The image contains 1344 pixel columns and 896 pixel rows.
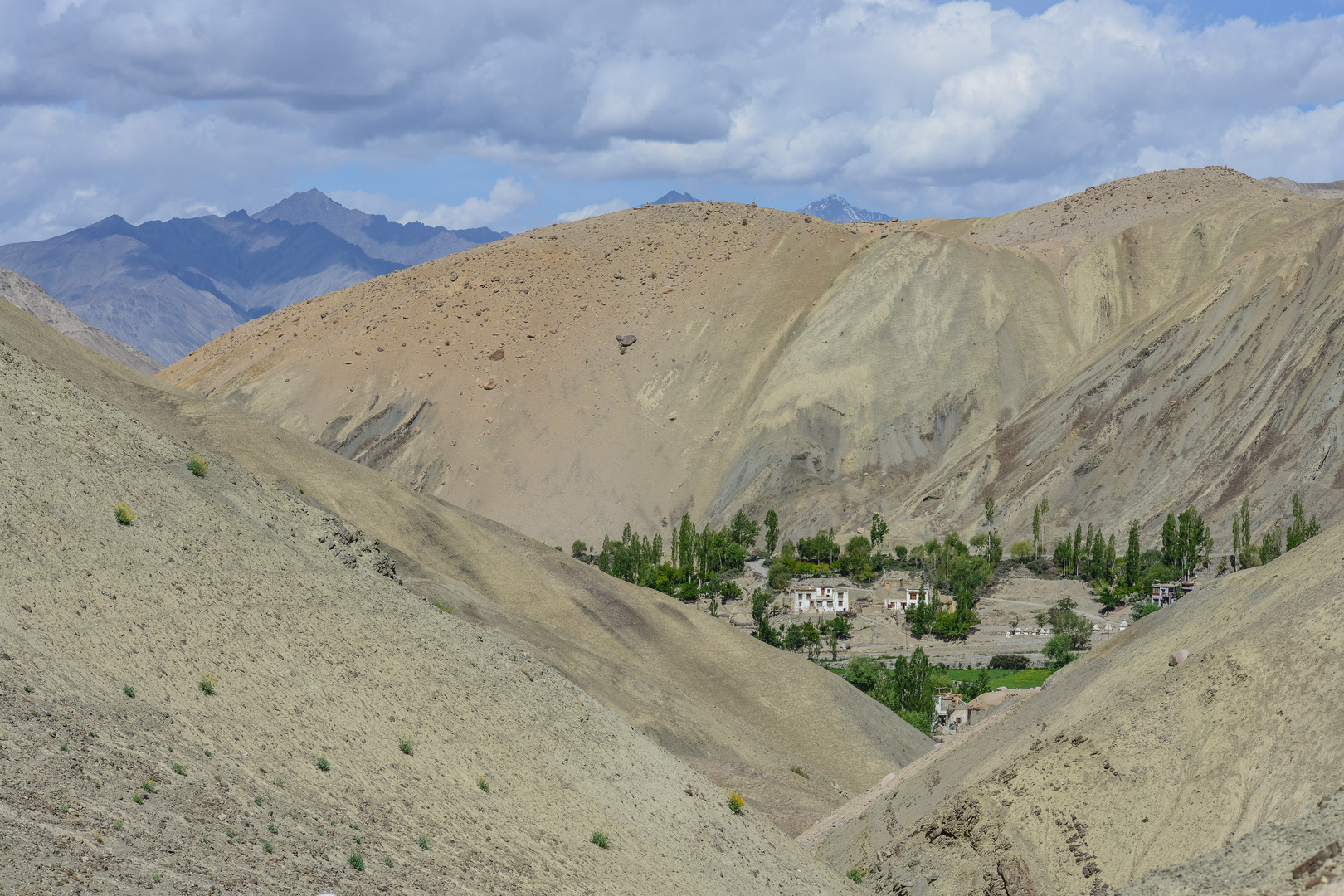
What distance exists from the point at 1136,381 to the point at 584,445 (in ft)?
147

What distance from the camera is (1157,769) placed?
78.0 ft

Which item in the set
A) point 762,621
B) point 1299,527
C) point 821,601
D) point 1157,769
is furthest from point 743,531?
point 1157,769

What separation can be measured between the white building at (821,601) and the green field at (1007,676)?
12201 millimetres

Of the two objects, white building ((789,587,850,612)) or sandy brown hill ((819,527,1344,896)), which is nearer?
sandy brown hill ((819,527,1344,896))

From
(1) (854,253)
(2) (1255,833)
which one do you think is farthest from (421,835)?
(1) (854,253)

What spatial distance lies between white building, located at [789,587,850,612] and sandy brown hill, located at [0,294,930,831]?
3252cm

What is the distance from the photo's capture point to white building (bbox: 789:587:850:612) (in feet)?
273

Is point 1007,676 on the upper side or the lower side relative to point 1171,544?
lower

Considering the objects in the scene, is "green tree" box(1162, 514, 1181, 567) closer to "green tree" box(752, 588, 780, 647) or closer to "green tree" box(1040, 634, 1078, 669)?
"green tree" box(1040, 634, 1078, 669)

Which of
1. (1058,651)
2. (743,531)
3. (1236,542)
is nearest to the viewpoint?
(1058,651)

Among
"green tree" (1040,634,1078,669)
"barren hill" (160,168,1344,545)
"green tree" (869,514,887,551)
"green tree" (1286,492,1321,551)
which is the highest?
"barren hill" (160,168,1344,545)

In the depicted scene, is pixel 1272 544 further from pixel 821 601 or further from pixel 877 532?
pixel 821 601

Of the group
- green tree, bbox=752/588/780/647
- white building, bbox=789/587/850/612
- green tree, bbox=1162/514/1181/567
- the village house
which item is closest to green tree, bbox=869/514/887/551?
white building, bbox=789/587/850/612

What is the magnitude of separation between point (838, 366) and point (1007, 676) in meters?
39.2
